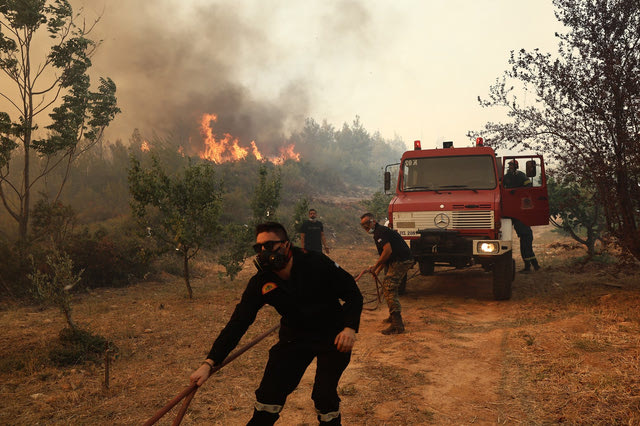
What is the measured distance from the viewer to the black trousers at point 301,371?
111 inches

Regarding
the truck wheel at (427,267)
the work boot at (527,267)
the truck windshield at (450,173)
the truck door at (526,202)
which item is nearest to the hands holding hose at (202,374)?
the truck wheel at (427,267)

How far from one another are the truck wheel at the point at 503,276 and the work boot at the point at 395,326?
2.94 meters

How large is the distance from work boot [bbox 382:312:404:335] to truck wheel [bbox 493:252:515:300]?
9.65 feet

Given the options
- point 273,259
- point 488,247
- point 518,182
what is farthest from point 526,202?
point 273,259

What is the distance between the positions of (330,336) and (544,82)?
347 inches

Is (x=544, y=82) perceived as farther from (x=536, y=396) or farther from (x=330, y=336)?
(x=330, y=336)

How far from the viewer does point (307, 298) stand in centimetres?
290

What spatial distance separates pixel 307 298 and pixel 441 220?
21.3 ft

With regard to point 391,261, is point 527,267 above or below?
below

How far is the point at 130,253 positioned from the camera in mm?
13461

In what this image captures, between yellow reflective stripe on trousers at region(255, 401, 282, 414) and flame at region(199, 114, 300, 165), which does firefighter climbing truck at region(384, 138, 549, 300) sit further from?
flame at region(199, 114, 300, 165)

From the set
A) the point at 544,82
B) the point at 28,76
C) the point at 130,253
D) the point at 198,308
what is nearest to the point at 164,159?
the point at 28,76

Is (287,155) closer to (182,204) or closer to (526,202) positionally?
(182,204)

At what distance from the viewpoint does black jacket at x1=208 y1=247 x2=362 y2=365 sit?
114 inches
